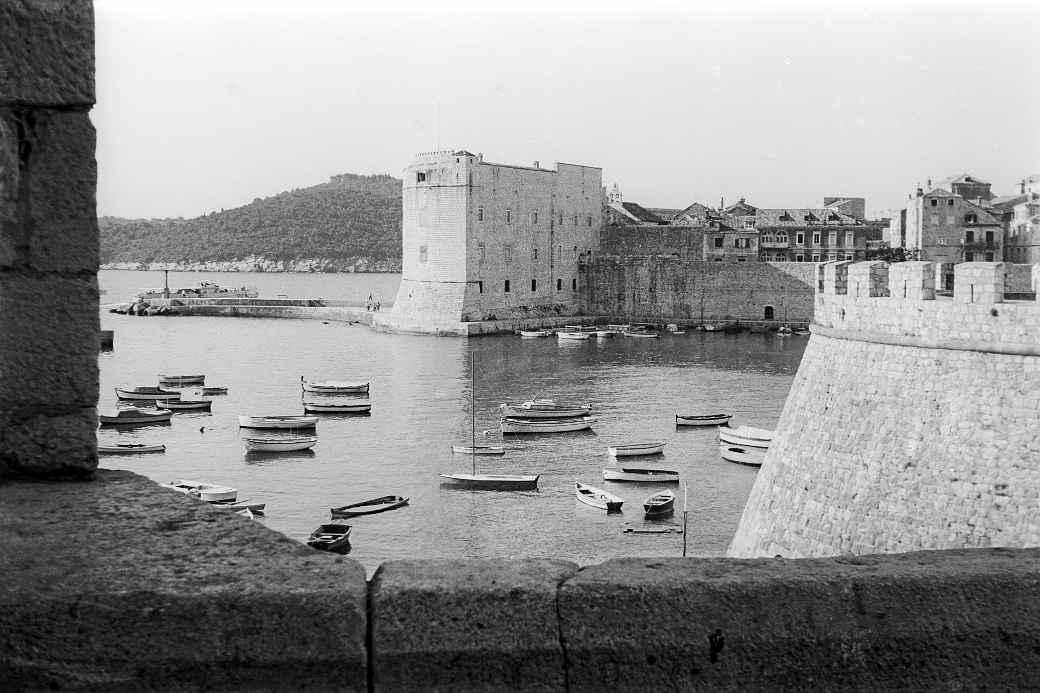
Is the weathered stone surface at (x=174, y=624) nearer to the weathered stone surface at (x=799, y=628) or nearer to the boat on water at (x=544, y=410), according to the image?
the weathered stone surface at (x=799, y=628)

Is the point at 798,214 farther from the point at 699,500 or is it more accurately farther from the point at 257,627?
the point at 257,627

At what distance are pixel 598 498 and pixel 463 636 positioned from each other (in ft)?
55.4

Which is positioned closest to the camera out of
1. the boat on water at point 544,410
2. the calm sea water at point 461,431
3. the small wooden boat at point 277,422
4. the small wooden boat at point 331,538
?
the small wooden boat at point 331,538

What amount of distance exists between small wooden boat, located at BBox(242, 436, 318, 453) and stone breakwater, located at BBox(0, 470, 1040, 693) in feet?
73.4

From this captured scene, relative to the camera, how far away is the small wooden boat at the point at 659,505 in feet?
60.0

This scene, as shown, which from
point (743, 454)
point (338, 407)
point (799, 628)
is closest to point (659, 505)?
point (743, 454)

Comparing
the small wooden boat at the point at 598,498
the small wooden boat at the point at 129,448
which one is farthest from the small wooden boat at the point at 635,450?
the small wooden boat at the point at 129,448

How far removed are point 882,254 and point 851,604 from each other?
45809 millimetres

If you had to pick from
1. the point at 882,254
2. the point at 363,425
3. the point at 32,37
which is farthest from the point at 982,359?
the point at 882,254

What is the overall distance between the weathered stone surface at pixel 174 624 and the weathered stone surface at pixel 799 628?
0.46 meters

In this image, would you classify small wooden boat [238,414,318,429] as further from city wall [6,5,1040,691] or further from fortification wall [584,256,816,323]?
fortification wall [584,256,816,323]

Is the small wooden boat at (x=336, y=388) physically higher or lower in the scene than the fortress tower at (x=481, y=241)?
lower

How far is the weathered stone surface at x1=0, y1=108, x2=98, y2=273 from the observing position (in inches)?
112

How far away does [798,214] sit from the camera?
206 feet
